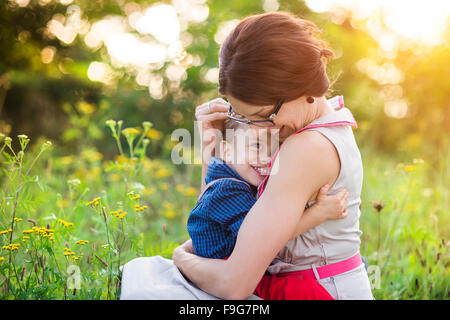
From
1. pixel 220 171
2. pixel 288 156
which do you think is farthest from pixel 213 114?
pixel 288 156

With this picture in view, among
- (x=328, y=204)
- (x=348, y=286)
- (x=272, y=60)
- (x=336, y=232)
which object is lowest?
(x=348, y=286)

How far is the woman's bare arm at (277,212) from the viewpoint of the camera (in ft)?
4.27

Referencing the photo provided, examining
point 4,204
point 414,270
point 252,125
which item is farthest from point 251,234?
point 414,270

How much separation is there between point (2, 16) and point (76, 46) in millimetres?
901

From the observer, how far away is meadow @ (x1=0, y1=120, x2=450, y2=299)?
5.45ft

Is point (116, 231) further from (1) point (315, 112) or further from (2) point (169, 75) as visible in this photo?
(2) point (169, 75)

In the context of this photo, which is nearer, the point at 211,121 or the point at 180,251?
the point at 180,251

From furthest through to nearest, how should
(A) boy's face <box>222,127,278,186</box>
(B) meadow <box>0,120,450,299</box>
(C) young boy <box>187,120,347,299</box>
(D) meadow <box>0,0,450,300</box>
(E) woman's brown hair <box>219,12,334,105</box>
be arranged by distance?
1. (D) meadow <box>0,0,450,300</box>
2. (B) meadow <box>0,120,450,299</box>
3. (A) boy's face <box>222,127,278,186</box>
4. (C) young boy <box>187,120,347,299</box>
5. (E) woman's brown hair <box>219,12,334,105</box>

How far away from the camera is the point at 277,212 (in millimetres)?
1300

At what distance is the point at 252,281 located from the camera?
1329mm

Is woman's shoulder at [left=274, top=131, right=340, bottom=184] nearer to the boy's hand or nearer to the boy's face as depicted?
the boy's hand

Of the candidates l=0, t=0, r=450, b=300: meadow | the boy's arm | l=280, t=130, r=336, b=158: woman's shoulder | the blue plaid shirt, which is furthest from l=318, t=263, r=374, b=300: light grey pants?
l=0, t=0, r=450, b=300: meadow

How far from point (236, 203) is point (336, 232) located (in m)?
0.37

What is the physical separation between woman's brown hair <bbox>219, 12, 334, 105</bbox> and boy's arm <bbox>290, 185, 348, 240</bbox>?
35cm
